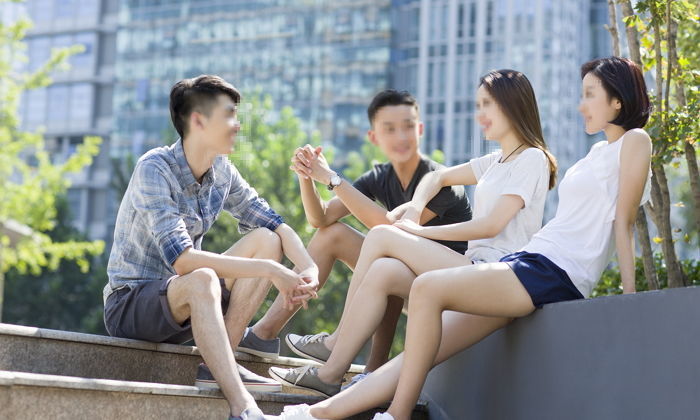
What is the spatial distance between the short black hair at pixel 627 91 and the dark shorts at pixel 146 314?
1.82 meters

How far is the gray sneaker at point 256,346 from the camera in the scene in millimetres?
4496

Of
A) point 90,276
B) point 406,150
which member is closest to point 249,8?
point 90,276

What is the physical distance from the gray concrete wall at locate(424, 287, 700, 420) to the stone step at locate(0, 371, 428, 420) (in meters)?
0.52

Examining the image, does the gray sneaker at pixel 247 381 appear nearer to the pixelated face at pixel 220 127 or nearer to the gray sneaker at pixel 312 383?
the gray sneaker at pixel 312 383

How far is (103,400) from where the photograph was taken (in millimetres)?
3404

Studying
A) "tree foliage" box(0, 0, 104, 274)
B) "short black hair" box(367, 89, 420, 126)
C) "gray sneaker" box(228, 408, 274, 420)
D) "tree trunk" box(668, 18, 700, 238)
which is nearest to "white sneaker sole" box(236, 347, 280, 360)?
"gray sneaker" box(228, 408, 274, 420)

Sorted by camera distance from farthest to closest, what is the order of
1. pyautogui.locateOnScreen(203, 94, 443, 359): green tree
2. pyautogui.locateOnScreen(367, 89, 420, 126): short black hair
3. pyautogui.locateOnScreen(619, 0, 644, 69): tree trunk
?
pyautogui.locateOnScreen(203, 94, 443, 359): green tree → pyautogui.locateOnScreen(367, 89, 420, 126): short black hair → pyautogui.locateOnScreen(619, 0, 644, 69): tree trunk

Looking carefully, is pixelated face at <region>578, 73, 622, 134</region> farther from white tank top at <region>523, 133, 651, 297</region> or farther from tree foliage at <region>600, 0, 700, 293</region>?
tree foliage at <region>600, 0, 700, 293</region>

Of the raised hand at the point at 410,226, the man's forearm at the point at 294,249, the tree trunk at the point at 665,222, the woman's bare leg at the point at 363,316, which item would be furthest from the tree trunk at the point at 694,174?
the man's forearm at the point at 294,249

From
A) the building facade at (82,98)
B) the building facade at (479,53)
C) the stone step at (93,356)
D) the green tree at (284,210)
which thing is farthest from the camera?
the building facade at (82,98)

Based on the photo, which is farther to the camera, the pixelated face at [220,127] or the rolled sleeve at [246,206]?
the rolled sleeve at [246,206]

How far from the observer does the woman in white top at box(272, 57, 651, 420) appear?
3.51 m

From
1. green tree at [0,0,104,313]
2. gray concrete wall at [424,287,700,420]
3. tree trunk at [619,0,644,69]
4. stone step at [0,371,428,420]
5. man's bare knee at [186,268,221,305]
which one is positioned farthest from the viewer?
green tree at [0,0,104,313]

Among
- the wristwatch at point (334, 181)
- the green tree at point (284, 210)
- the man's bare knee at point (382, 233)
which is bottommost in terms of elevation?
the green tree at point (284, 210)
